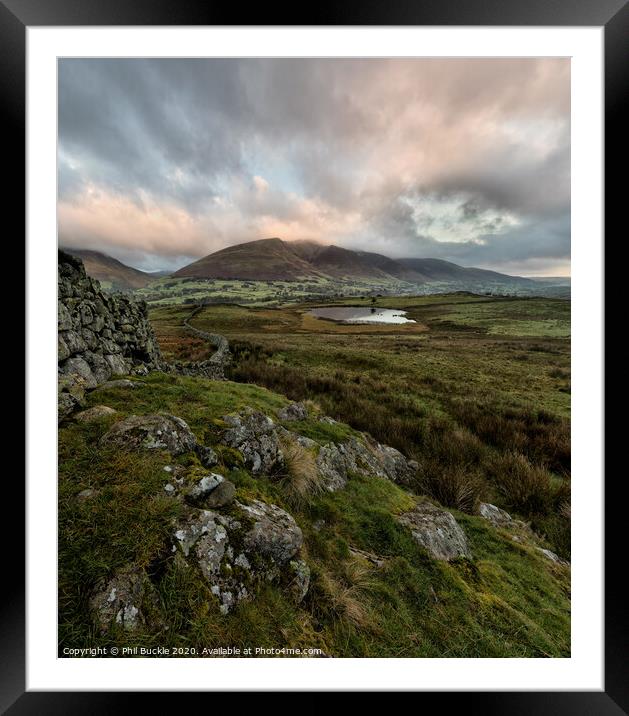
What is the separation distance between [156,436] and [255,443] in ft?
3.13

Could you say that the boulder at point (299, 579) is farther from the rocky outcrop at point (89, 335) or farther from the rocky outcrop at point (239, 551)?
the rocky outcrop at point (89, 335)

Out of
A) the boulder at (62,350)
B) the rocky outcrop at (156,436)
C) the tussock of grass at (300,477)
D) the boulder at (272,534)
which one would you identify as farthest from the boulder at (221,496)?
the boulder at (62,350)

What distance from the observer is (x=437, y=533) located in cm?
289

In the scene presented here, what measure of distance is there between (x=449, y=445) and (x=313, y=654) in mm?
4849

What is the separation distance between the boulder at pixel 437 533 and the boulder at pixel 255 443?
1413 millimetres

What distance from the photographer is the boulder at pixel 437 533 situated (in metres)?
2.75

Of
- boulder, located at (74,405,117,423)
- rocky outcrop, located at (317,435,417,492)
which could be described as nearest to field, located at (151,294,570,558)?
rocky outcrop, located at (317,435,417,492)

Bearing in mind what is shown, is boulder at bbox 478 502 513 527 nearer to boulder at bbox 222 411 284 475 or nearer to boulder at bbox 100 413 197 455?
boulder at bbox 222 411 284 475

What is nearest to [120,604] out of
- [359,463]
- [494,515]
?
[359,463]
